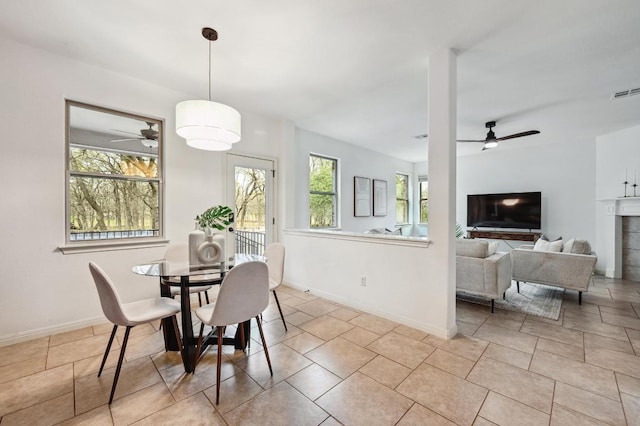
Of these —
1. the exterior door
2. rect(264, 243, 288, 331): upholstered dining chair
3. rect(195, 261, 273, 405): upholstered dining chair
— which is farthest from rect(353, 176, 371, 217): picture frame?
rect(195, 261, 273, 405): upholstered dining chair

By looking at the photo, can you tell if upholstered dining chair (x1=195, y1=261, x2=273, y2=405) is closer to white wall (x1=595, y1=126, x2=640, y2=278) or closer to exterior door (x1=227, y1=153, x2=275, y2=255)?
exterior door (x1=227, y1=153, x2=275, y2=255)

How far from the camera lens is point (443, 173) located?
8.42 ft

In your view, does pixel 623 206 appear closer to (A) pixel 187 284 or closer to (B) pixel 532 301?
(B) pixel 532 301

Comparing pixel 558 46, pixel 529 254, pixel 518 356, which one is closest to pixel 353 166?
pixel 529 254

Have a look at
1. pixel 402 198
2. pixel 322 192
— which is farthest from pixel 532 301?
pixel 402 198

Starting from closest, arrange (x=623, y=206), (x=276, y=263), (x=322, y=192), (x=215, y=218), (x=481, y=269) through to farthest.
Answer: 1. (x=215, y=218)
2. (x=276, y=263)
3. (x=481, y=269)
4. (x=623, y=206)
5. (x=322, y=192)

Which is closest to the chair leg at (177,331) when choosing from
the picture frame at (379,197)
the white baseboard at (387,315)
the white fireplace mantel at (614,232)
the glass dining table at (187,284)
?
the glass dining table at (187,284)

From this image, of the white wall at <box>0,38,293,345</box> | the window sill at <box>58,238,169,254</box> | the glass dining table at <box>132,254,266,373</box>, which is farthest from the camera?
the window sill at <box>58,238,169,254</box>

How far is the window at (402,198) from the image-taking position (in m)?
7.68

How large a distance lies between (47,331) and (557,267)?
18.9 ft

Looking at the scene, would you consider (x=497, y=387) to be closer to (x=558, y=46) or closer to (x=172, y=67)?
(x=558, y=46)

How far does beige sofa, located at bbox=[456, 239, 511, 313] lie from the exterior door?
8.94 feet

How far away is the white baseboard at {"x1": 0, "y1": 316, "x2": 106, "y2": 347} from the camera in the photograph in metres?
2.46

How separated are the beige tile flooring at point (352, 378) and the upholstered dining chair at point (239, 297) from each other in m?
0.38
